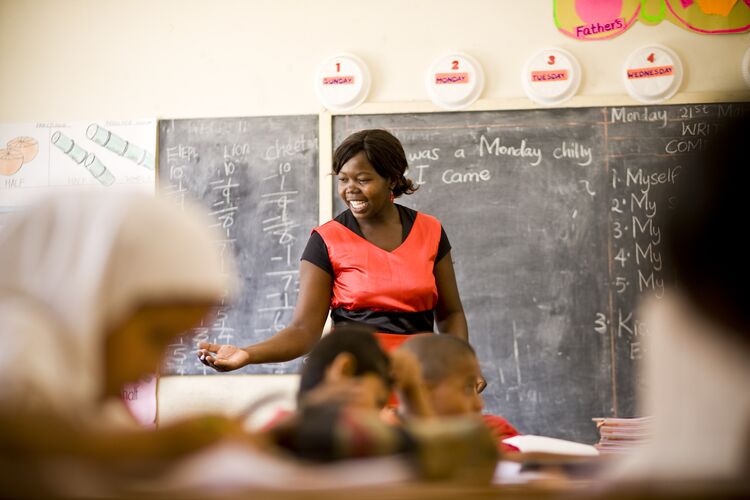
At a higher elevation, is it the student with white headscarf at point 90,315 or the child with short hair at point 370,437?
the student with white headscarf at point 90,315

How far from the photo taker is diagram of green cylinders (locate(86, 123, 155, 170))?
386cm

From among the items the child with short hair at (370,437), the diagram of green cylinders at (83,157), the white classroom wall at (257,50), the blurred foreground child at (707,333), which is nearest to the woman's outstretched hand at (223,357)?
the child with short hair at (370,437)

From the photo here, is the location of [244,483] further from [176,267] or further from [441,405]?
[441,405]

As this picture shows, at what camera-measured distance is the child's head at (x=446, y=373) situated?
1.37m

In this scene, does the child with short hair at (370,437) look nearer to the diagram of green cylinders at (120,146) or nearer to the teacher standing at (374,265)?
the teacher standing at (374,265)

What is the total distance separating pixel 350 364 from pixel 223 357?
39.6 inches

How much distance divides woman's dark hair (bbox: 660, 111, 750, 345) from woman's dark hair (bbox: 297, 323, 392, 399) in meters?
0.45

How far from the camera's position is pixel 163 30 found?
155 inches

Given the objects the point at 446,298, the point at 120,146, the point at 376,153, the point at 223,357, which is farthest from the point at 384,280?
the point at 120,146

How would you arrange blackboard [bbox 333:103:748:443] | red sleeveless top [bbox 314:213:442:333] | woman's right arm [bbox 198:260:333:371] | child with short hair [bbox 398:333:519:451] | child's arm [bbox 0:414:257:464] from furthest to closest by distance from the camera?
blackboard [bbox 333:103:748:443] → red sleeveless top [bbox 314:213:442:333] → woman's right arm [bbox 198:260:333:371] → child with short hair [bbox 398:333:519:451] → child's arm [bbox 0:414:257:464]

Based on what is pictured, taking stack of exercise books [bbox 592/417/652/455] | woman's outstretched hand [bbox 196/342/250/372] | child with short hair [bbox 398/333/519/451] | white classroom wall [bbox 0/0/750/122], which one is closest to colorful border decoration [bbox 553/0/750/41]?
white classroom wall [bbox 0/0/750/122]

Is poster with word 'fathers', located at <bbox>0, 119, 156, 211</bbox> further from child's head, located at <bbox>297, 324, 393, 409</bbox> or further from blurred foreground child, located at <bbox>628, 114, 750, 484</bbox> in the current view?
blurred foreground child, located at <bbox>628, 114, 750, 484</bbox>

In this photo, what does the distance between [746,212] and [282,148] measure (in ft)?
10.5

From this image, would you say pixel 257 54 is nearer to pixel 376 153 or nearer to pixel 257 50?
pixel 257 50
